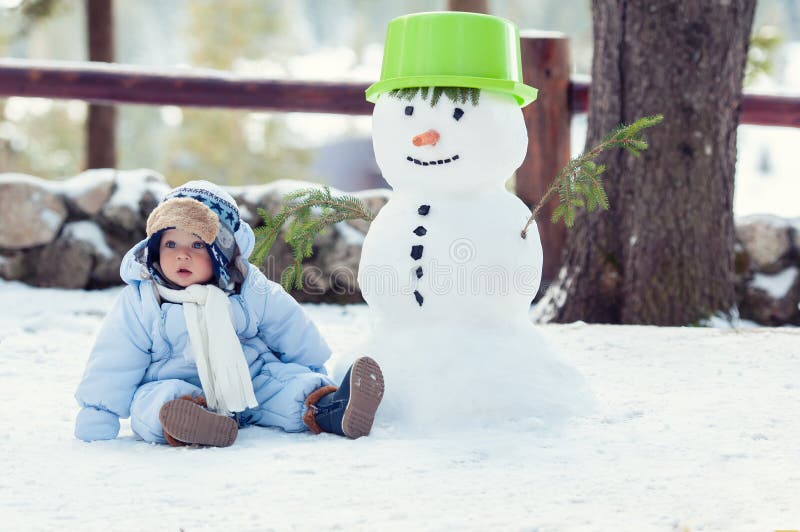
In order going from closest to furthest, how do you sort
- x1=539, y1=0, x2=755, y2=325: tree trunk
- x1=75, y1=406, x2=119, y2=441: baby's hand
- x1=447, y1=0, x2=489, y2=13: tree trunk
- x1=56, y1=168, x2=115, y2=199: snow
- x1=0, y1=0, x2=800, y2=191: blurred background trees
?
x1=75, y1=406, x2=119, y2=441: baby's hand → x1=539, y1=0, x2=755, y2=325: tree trunk → x1=56, y1=168, x2=115, y2=199: snow → x1=447, y1=0, x2=489, y2=13: tree trunk → x1=0, y1=0, x2=800, y2=191: blurred background trees

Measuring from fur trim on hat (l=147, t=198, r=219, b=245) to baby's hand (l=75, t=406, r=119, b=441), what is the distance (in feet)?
1.45

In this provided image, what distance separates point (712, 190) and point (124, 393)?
2.54 m

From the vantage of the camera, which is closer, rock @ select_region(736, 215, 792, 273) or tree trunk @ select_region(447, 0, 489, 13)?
rock @ select_region(736, 215, 792, 273)

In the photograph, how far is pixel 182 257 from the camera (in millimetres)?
2090

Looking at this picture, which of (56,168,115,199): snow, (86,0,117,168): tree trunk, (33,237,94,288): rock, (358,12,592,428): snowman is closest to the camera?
(358,12,592,428): snowman

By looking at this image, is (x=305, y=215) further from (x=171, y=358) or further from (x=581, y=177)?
(x=581, y=177)

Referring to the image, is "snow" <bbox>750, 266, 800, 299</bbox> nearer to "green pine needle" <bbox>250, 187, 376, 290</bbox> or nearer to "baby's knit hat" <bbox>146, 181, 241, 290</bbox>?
"green pine needle" <bbox>250, 187, 376, 290</bbox>

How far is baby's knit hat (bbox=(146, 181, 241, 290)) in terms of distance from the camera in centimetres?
209

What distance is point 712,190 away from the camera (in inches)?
141

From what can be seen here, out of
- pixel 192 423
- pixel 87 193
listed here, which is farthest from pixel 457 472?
pixel 87 193

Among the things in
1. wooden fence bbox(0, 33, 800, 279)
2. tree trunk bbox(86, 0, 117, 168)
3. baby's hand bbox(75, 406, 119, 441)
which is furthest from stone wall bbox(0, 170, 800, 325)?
baby's hand bbox(75, 406, 119, 441)

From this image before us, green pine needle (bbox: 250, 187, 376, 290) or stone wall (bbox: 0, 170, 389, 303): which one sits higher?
green pine needle (bbox: 250, 187, 376, 290)

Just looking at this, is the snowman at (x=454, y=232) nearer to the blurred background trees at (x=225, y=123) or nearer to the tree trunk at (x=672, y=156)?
the tree trunk at (x=672, y=156)

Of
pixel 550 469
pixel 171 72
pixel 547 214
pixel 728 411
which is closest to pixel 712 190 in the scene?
pixel 547 214
